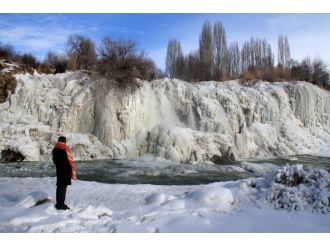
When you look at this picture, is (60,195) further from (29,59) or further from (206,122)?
(29,59)

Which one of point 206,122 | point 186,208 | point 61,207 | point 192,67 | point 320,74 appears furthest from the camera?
point 192,67

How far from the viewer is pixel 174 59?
41.7m

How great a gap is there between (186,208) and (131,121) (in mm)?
11999

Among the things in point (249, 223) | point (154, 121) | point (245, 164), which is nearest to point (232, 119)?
point (154, 121)

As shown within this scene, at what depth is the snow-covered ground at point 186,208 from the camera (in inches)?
226

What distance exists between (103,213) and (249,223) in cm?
249

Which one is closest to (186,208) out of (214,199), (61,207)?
(214,199)

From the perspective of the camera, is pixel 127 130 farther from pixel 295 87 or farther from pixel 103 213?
pixel 295 87

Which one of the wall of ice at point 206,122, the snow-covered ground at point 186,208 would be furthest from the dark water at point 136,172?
the snow-covered ground at point 186,208

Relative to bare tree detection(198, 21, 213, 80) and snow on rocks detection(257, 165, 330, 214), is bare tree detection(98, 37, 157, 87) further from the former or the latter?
bare tree detection(198, 21, 213, 80)

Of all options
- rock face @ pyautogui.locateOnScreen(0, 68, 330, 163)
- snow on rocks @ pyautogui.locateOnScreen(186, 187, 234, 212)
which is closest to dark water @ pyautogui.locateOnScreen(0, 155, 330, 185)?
rock face @ pyautogui.locateOnScreen(0, 68, 330, 163)

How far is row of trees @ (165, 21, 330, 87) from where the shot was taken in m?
34.5

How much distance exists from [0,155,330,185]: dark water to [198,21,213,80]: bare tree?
24.9m

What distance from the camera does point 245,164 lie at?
51.0 feet
